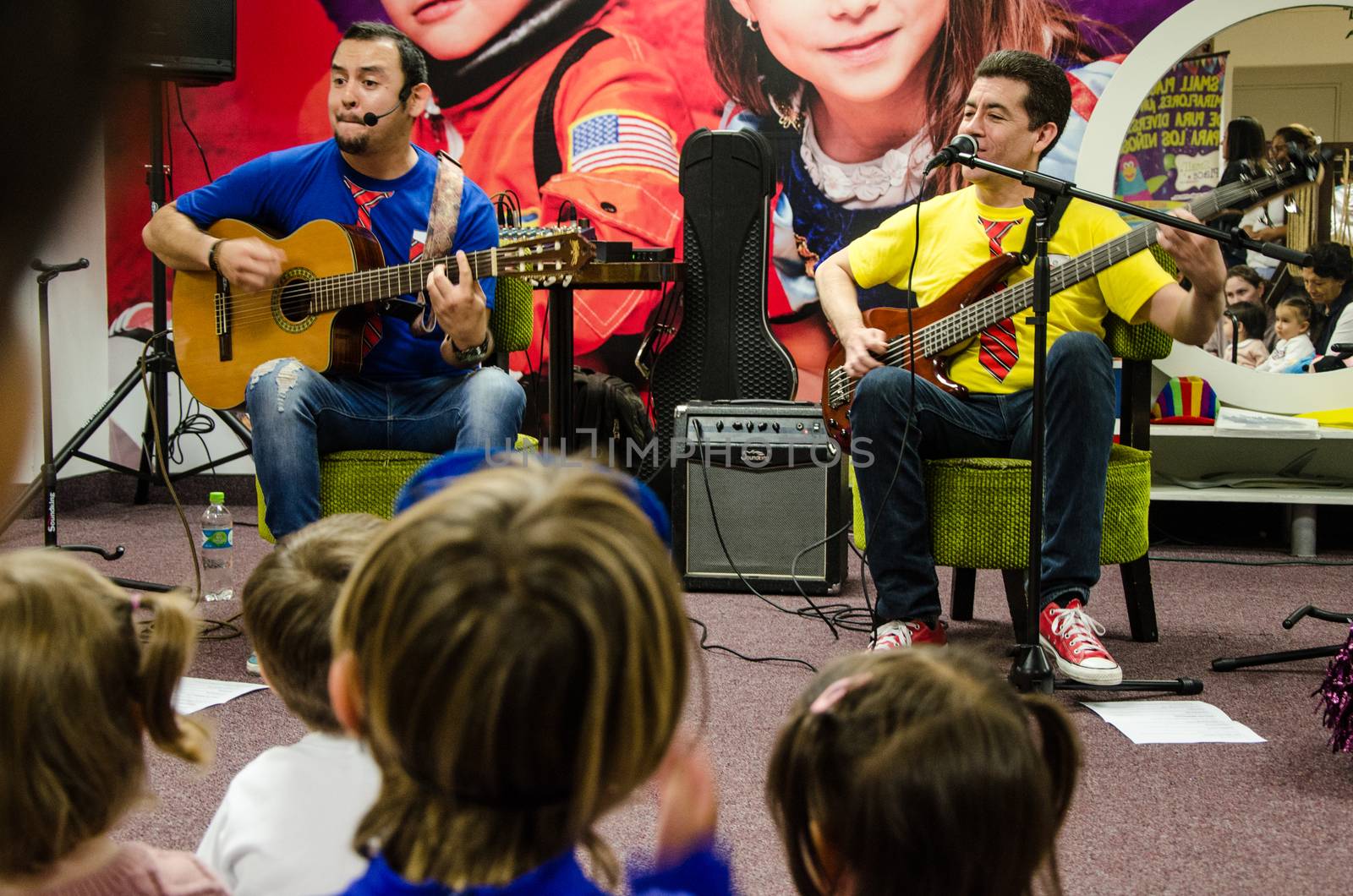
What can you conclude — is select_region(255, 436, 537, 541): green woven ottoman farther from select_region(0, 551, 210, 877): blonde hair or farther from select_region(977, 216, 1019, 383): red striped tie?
select_region(0, 551, 210, 877): blonde hair

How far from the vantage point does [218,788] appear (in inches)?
60.0

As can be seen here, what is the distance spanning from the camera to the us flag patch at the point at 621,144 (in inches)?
158

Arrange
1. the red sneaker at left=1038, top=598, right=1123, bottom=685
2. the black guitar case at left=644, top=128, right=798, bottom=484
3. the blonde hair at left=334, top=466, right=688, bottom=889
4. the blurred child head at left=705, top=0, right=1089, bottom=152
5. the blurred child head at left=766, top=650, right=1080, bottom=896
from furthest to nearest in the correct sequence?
1. the blurred child head at left=705, top=0, right=1089, bottom=152
2. the black guitar case at left=644, top=128, right=798, bottom=484
3. the red sneaker at left=1038, top=598, right=1123, bottom=685
4. the blurred child head at left=766, top=650, right=1080, bottom=896
5. the blonde hair at left=334, top=466, right=688, bottom=889

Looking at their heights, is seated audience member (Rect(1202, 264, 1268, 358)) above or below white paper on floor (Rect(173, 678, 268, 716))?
above

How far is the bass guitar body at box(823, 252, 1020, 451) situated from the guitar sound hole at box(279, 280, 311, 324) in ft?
3.53

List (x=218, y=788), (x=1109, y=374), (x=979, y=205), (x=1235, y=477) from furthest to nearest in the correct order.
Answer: (x=1235, y=477), (x=979, y=205), (x=1109, y=374), (x=218, y=788)

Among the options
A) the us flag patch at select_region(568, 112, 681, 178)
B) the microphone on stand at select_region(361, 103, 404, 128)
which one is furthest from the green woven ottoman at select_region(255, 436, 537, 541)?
the us flag patch at select_region(568, 112, 681, 178)

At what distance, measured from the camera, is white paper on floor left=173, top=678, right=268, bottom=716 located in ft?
6.07

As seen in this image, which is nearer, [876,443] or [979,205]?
[876,443]

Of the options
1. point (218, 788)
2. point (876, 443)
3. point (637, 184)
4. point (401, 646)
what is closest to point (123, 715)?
point (401, 646)

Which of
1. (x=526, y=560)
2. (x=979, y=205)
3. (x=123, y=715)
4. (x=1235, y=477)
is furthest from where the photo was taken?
(x=1235, y=477)

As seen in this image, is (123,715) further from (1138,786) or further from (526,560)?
(1138,786)

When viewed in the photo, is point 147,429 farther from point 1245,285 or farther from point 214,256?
point 1245,285

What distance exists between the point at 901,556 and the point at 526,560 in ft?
5.51
